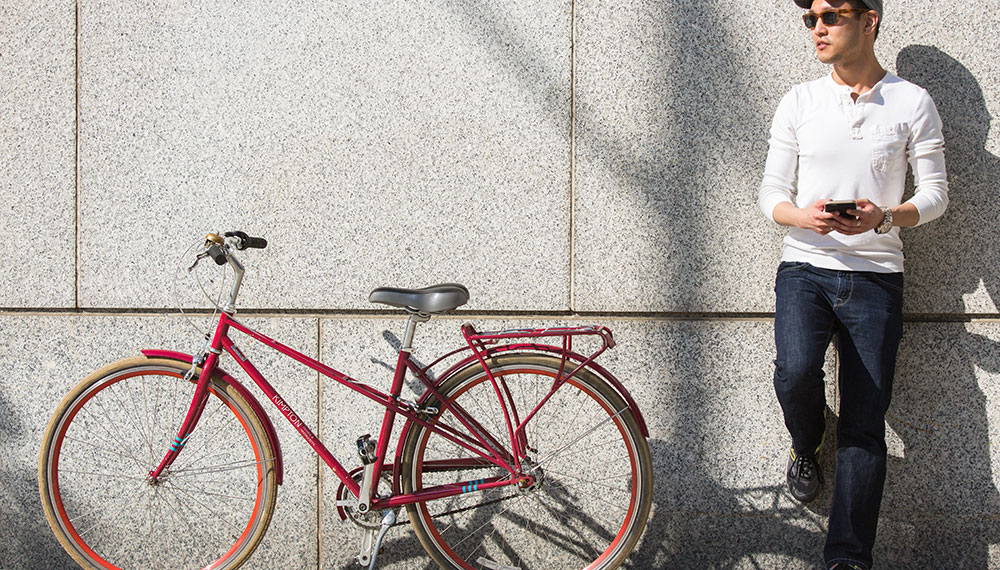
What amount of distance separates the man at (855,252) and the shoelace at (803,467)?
213 mm

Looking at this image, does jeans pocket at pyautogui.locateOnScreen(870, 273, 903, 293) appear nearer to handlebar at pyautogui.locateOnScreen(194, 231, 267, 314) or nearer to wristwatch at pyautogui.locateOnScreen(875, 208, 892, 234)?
wristwatch at pyautogui.locateOnScreen(875, 208, 892, 234)

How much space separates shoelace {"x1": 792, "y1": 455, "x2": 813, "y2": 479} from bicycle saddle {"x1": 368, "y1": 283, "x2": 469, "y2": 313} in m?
1.64

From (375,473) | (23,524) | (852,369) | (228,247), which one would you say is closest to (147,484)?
(23,524)

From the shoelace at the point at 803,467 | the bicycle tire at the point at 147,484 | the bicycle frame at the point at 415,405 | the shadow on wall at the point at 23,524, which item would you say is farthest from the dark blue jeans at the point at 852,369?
the shadow on wall at the point at 23,524

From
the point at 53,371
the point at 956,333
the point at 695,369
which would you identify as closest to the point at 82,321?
the point at 53,371

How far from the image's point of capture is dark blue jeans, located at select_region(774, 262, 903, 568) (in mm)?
3053

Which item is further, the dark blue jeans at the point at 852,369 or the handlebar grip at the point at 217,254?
the dark blue jeans at the point at 852,369

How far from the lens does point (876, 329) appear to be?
3.04m

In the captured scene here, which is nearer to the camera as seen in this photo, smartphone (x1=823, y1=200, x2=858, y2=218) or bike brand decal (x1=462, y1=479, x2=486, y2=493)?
smartphone (x1=823, y1=200, x2=858, y2=218)

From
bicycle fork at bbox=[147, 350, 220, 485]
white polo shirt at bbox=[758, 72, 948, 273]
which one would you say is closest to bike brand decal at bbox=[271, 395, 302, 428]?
bicycle fork at bbox=[147, 350, 220, 485]

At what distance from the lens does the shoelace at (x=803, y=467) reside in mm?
3342

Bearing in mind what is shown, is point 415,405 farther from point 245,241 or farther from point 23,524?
point 23,524

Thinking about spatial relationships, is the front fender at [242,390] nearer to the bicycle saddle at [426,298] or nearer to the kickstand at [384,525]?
the kickstand at [384,525]

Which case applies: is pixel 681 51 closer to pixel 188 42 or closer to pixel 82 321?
pixel 188 42
